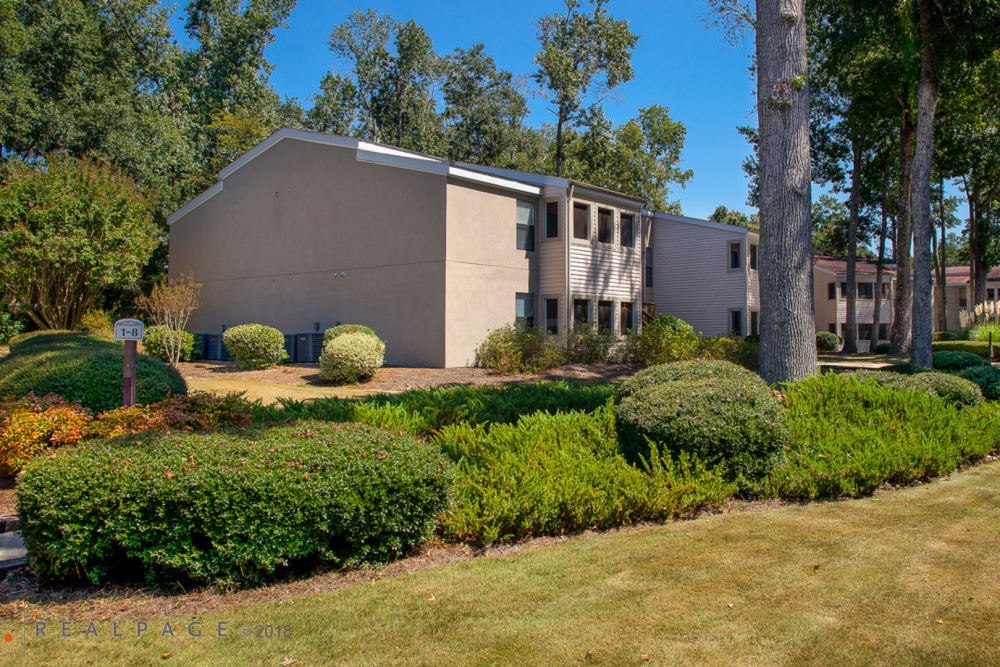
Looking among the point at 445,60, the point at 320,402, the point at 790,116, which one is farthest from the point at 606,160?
the point at 320,402

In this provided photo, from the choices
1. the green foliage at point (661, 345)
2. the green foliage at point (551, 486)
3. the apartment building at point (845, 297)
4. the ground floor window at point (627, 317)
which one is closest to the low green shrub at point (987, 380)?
the green foliage at point (661, 345)

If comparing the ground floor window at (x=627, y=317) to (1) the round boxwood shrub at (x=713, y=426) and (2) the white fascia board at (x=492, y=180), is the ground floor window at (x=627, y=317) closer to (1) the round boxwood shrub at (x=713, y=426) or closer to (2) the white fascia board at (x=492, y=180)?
(2) the white fascia board at (x=492, y=180)

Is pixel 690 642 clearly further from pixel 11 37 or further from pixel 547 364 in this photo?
pixel 11 37

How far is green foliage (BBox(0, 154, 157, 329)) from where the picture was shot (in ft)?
67.3

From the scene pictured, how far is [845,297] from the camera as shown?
3959 cm

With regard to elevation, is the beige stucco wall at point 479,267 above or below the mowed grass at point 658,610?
above

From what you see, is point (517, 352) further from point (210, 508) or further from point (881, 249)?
point (881, 249)

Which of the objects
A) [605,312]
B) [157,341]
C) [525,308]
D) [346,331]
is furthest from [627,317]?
[157,341]

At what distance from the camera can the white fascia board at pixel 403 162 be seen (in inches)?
722

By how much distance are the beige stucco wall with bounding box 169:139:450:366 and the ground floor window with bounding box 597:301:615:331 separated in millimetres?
6313

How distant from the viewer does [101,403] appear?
7.38 metres

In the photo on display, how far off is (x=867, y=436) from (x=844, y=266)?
37296 millimetres

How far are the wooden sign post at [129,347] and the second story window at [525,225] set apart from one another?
48.9ft

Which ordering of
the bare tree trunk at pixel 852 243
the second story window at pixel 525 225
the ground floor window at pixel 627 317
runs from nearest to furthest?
the second story window at pixel 525 225, the ground floor window at pixel 627 317, the bare tree trunk at pixel 852 243
